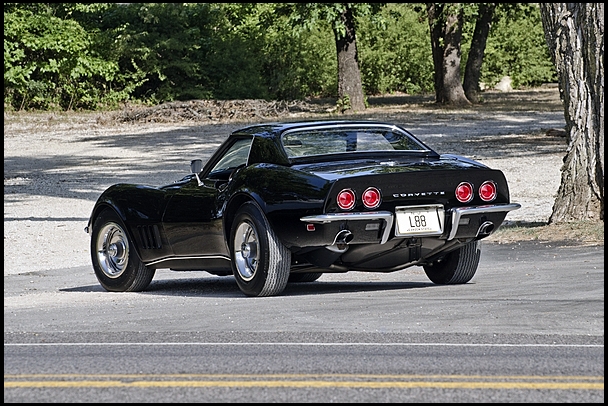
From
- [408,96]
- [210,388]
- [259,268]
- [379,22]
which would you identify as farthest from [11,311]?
[408,96]

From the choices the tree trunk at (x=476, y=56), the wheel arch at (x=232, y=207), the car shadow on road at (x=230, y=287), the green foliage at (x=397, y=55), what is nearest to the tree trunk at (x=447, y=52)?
the tree trunk at (x=476, y=56)

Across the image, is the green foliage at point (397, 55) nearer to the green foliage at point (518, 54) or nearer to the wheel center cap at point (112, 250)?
the green foliage at point (518, 54)

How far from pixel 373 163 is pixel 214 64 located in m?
40.6

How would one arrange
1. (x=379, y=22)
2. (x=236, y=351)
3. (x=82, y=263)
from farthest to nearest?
1. (x=379, y=22)
2. (x=82, y=263)
3. (x=236, y=351)

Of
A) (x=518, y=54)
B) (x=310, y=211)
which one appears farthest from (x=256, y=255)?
(x=518, y=54)

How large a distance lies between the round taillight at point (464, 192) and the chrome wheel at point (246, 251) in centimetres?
162

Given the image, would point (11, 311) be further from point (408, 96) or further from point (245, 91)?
point (408, 96)

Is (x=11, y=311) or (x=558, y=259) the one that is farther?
(x=558, y=259)

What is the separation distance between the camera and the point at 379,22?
42.8 metres

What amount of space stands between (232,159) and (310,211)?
183 cm

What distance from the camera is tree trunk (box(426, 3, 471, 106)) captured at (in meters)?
46.1

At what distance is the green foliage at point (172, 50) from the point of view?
46438 millimetres

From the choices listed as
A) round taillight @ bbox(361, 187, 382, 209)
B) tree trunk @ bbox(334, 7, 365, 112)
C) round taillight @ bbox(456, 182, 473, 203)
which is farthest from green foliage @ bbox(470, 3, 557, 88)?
round taillight @ bbox(361, 187, 382, 209)

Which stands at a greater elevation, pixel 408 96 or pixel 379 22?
pixel 379 22
